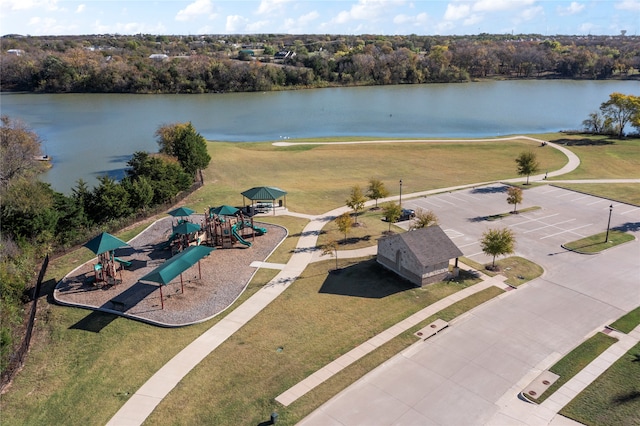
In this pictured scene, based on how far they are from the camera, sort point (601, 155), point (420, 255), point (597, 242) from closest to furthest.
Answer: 1. point (420, 255)
2. point (597, 242)
3. point (601, 155)

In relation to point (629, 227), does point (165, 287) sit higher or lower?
lower

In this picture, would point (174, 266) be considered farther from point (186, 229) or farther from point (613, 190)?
point (613, 190)

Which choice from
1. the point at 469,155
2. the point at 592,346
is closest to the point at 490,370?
the point at 592,346

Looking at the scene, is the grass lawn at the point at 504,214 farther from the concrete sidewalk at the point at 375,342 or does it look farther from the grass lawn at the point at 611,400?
the grass lawn at the point at 611,400

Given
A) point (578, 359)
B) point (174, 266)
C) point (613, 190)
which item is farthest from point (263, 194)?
point (613, 190)

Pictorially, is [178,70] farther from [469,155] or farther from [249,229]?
[249,229]

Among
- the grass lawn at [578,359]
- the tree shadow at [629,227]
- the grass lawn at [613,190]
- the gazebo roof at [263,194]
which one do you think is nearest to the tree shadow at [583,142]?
the grass lawn at [613,190]

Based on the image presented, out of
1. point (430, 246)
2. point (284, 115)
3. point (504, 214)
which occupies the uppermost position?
point (284, 115)
